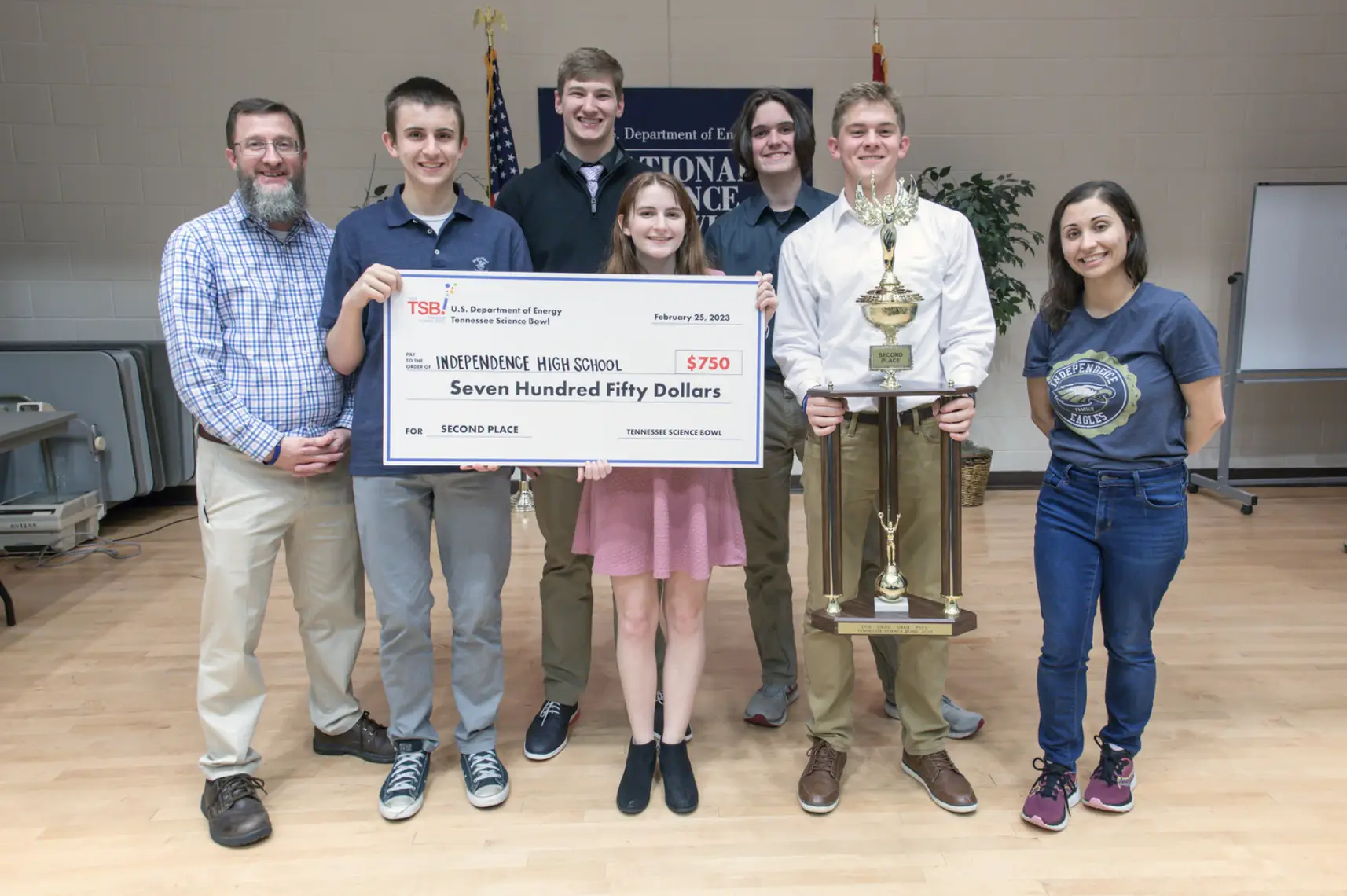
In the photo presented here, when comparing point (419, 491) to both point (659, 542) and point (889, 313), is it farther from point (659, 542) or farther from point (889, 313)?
point (889, 313)

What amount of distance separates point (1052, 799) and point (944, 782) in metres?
0.24

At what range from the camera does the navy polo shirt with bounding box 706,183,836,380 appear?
2479 millimetres

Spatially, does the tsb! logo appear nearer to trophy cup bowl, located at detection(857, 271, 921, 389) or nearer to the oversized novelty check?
the oversized novelty check

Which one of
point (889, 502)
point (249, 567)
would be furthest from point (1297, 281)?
point (249, 567)

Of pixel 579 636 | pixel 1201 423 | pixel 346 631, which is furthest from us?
pixel 579 636

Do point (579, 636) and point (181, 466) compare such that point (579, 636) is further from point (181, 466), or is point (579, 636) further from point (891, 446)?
point (181, 466)

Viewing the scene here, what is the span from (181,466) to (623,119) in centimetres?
328

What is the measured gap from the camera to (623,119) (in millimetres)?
5289

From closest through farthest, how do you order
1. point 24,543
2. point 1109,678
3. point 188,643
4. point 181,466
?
point 1109,678 < point 188,643 < point 24,543 < point 181,466

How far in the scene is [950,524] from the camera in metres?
2.01

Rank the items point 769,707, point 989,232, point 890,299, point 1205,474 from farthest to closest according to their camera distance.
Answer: point 1205,474, point 989,232, point 769,707, point 890,299

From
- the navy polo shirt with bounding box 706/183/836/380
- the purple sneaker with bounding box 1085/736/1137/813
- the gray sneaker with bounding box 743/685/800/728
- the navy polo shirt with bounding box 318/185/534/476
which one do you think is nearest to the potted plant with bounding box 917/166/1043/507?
the navy polo shirt with bounding box 706/183/836/380

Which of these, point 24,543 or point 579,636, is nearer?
point 579,636

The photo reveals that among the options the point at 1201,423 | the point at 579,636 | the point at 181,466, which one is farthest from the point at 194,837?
the point at 181,466
